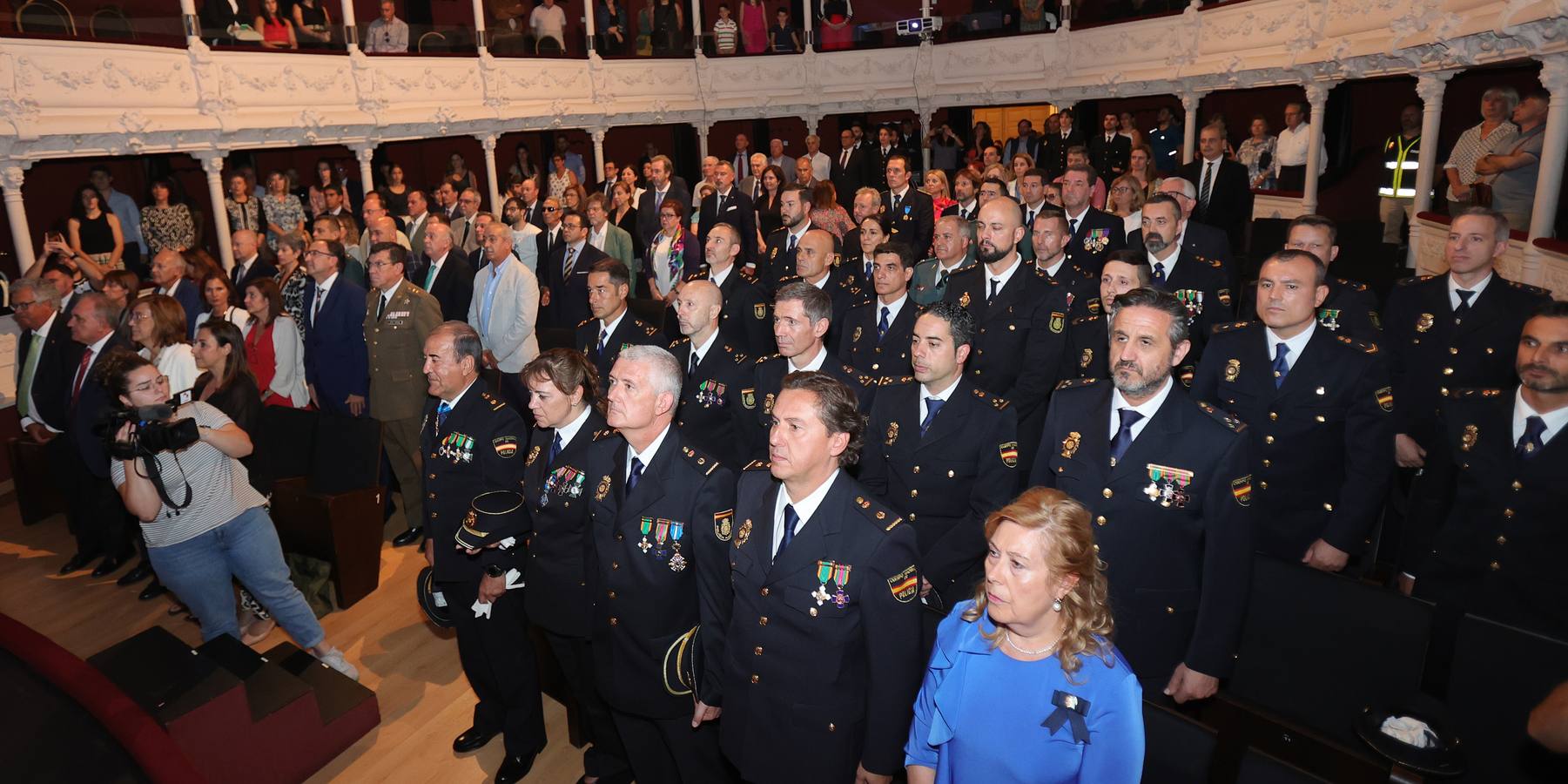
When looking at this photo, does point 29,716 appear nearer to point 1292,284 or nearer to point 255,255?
point 1292,284

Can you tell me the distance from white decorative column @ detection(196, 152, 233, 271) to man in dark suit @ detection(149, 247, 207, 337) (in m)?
5.40

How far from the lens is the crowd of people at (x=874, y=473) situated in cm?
249

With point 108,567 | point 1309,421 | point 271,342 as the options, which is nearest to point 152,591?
point 108,567

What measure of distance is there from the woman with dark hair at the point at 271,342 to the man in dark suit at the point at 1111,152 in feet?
32.8

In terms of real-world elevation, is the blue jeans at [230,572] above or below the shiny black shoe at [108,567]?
above

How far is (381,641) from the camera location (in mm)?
5016

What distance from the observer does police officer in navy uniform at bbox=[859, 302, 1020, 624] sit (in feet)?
10.9

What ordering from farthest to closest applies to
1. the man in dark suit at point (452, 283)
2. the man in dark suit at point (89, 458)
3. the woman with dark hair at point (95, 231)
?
the woman with dark hair at point (95, 231), the man in dark suit at point (452, 283), the man in dark suit at point (89, 458)

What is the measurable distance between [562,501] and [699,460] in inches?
24.9

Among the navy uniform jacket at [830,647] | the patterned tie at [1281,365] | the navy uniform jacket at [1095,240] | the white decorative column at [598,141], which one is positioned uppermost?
the white decorative column at [598,141]

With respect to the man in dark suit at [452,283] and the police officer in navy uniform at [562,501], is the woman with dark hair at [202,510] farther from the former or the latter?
the man in dark suit at [452,283]

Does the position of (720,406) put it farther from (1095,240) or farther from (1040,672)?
(1095,240)

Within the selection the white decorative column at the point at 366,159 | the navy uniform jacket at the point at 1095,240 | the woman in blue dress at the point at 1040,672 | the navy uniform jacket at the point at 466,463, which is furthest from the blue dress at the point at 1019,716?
the white decorative column at the point at 366,159

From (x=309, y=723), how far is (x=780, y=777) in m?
2.49
